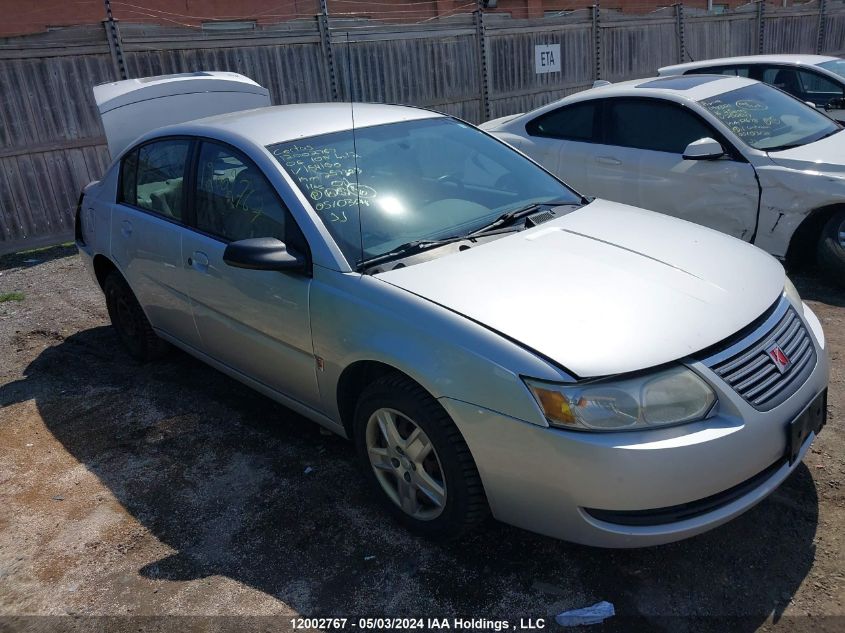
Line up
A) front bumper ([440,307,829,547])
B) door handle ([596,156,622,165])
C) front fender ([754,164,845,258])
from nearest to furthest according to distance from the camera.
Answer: front bumper ([440,307,829,547])
front fender ([754,164,845,258])
door handle ([596,156,622,165])

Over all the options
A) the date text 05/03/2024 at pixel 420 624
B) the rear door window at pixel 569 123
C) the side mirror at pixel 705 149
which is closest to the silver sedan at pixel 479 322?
the date text 05/03/2024 at pixel 420 624

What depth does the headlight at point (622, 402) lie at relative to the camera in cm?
241

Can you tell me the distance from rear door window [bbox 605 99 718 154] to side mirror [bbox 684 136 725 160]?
0.22m

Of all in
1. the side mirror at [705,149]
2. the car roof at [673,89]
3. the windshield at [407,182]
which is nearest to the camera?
→ the windshield at [407,182]

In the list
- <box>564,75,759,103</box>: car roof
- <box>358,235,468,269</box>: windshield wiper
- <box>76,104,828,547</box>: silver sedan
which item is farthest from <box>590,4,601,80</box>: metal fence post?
<box>358,235,468,269</box>: windshield wiper

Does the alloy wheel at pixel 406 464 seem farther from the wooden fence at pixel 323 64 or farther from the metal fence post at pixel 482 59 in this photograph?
the metal fence post at pixel 482 59

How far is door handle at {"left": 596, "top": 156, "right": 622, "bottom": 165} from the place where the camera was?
6145 millimetres

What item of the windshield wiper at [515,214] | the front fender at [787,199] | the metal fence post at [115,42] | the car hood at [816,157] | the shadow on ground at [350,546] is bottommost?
the shadow on ground at [350,546]

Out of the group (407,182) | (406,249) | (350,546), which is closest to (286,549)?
(350,546)

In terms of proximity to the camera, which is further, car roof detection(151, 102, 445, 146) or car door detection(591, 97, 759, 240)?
car door detection(591, 97, 759, 240)

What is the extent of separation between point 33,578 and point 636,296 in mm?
2701

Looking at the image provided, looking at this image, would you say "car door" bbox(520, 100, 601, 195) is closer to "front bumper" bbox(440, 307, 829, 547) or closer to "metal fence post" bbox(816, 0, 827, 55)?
"front bumper" bbox(440, 307, 829, 547)

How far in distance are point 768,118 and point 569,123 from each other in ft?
5.30

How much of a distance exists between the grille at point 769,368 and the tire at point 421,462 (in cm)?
96
